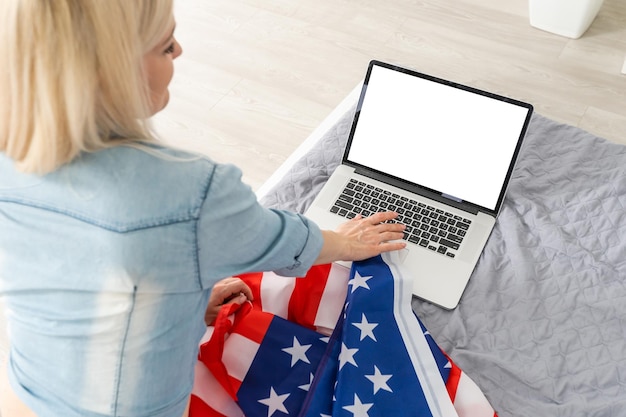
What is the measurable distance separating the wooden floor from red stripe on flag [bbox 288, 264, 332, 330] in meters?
0.70

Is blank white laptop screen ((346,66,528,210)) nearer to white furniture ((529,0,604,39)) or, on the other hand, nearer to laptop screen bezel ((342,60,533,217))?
laptop screen bezel ((342,60,533,217))

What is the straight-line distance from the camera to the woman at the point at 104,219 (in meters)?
0.73

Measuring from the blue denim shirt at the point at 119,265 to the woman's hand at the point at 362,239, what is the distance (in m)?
0.19

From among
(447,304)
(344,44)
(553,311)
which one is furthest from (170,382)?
(344,44)

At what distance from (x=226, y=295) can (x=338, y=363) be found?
24 cm

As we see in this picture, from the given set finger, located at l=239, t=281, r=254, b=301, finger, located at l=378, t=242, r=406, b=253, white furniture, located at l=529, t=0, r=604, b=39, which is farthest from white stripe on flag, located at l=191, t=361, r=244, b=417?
white furniture, located at l=529, t=0, r=604, b=39

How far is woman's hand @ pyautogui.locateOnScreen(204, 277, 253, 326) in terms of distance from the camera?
1226 millimetres

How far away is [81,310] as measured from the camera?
850mm

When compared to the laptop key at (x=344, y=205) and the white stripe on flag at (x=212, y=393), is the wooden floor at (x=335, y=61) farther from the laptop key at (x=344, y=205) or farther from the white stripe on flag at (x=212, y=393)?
the white stripe on flag at (x=212, y=393)

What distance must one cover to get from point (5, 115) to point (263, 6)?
1.93 m

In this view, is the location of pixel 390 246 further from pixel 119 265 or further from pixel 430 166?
pixel 119 265

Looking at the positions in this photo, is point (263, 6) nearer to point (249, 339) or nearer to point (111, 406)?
point (249, 339)

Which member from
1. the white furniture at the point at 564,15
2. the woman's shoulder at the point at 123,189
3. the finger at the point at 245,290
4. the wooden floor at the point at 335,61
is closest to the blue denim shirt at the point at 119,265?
the woman's shoulder at the point at 123,189

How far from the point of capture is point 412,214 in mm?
1430
